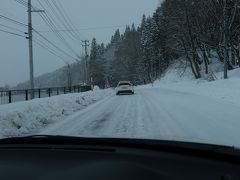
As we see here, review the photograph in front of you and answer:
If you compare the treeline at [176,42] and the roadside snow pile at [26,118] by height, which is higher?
the treeline at [176,42]

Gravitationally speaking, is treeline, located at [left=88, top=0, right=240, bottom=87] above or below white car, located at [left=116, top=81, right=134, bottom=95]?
above

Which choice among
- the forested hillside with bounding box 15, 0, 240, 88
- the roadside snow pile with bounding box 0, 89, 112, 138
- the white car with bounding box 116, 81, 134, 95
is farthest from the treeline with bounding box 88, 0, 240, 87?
the roadside snow pile with bounding box 0, 89, 112, 138

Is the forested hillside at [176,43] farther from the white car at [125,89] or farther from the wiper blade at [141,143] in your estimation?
the wiper blade at [141,143]

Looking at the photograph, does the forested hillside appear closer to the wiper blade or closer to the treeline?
the treeline

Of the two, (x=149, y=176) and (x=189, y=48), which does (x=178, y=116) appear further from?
(x=189, y=48)

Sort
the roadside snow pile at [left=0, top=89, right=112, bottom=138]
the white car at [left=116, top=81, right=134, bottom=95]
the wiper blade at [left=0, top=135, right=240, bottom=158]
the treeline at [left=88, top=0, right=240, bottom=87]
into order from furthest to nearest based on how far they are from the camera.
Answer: the white car at [left=116, top=81, right=134, bottom=95], the treeline at [left=88, top=0, right=240, bottom=87], the roadside snow pile at [left=0, top=89, right=112, bottom=138], the wiper blade at [left=0, top=135, right=240, bottom=158]

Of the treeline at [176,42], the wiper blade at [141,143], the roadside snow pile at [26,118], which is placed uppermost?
the treeline at [176,42]

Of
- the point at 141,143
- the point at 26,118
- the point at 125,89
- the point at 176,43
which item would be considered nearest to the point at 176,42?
the point at 176,43

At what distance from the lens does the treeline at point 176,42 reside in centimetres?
5088

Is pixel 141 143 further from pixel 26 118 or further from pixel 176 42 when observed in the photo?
pixel 176 42

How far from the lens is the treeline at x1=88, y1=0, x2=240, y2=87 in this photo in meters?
50.9

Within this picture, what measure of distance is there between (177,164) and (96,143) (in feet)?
2.52

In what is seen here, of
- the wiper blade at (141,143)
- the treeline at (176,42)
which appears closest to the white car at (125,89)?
the treeline at (176,42)

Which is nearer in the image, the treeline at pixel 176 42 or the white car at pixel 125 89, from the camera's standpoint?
the treeline at pixel 176 42
